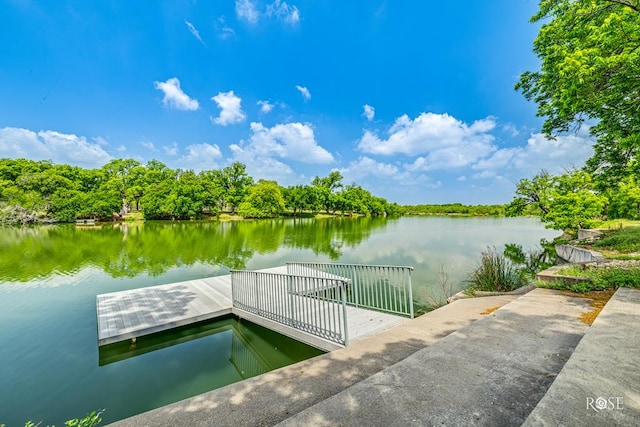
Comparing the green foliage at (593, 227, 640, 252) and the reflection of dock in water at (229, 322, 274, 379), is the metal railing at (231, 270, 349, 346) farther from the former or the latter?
the green foliage at (593, 227, 640, 252)

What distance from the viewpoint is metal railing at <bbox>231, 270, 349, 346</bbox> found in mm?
4492

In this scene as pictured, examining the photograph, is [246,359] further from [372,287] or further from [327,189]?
[327,189]

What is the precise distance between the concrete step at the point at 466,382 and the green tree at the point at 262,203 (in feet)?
158

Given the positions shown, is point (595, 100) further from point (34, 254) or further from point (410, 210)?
point (410, 210)

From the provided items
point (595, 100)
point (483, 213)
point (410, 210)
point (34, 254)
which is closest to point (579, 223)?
point (595, 100)

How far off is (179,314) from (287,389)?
4.45 meters

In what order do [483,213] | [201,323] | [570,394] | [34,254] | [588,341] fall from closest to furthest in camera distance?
[570,394], [588,341], [201,323], [34,254], [483,213]

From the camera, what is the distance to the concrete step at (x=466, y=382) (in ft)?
5.96

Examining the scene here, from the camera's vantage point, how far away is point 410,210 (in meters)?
99.5

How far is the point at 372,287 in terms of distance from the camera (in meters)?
6.27

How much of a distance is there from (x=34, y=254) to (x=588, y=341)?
22128 millimetres

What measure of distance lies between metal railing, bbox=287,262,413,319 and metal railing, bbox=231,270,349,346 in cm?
63

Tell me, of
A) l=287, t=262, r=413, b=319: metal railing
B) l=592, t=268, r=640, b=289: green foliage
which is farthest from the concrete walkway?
l=592, t=268, r=640, b=289: green foliage

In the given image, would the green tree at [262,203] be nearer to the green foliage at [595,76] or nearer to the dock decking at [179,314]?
the dock decking at [179,314]
